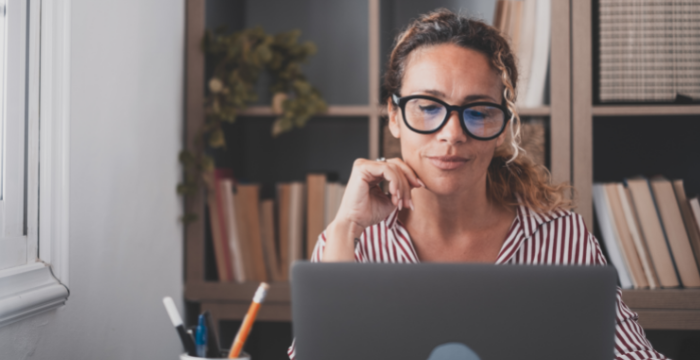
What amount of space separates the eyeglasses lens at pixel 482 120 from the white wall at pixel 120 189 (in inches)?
29.6

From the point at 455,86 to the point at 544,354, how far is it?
24.0 inches

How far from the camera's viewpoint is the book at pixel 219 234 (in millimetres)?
1492

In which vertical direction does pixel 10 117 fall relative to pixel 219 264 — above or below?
above

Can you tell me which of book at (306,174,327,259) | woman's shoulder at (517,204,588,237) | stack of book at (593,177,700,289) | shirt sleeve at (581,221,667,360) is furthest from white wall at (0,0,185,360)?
stack of book at (593,177,700,289)

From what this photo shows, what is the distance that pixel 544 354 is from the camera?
18.7 inches

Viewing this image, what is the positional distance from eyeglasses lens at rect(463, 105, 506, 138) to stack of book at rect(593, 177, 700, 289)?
67cm

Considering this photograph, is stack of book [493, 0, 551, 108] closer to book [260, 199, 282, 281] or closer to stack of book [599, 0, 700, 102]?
stack of book [599, 0, 700, 102]

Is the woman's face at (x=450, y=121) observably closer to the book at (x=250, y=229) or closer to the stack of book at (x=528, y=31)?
the stack of book at (x=528, y=31)

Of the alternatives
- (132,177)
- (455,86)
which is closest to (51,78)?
(132,177)

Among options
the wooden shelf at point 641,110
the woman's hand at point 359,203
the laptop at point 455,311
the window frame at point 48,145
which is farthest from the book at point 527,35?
the window frame at point 48,145

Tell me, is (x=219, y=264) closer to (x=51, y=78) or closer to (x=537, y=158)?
(x=51, y=78)

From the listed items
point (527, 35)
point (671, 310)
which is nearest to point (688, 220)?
point (671, 310)

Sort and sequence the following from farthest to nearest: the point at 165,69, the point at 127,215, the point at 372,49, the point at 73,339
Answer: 1. the point at 372,49
2. the point at 165,69
3. the point at 127,215
4. the point at 73,339

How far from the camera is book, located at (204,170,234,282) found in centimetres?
149
